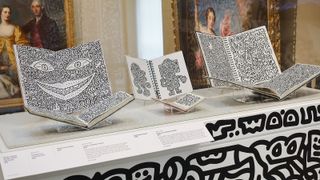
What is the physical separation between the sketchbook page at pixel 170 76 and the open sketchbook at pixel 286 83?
12 cm

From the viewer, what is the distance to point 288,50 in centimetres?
192

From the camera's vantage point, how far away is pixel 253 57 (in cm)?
137

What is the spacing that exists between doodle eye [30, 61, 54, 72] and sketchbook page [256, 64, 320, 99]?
569mm

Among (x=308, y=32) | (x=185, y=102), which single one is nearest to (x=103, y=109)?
(x=185, y=102)

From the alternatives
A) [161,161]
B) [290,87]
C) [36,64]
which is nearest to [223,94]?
[290,87]

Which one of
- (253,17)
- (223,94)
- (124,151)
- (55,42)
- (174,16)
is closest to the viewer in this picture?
(124,151)

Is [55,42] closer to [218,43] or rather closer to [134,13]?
[134,13]

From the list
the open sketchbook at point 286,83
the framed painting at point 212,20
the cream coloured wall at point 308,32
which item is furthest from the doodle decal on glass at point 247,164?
the cream coloured wall at point 308,32

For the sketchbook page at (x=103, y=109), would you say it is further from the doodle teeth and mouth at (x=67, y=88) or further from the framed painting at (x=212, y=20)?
the framed painting at (x=212, y=20)

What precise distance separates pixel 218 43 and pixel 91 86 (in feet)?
1.39

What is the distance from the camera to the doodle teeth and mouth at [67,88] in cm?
108

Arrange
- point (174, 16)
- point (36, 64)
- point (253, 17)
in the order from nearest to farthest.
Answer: point (36, 64) → point (174, 16) → point (253, 17)

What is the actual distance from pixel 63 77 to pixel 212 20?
2.70 ft

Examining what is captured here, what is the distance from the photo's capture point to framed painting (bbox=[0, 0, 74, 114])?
1419 mm
